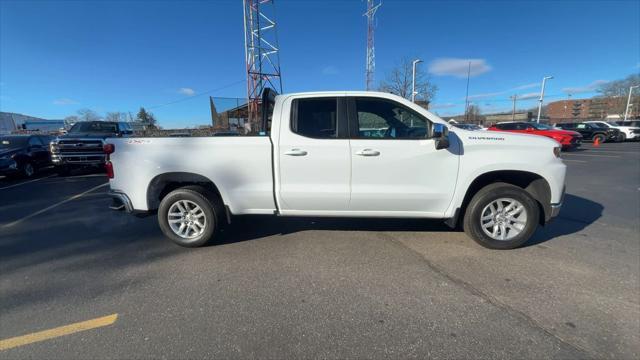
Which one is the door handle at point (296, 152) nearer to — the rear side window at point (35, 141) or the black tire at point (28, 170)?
the black tire at point (28, 170)

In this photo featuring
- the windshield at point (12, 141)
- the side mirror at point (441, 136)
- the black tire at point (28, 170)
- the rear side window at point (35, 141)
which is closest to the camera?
the side mirror at point (441, 136)

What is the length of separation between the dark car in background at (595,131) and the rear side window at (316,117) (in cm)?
2682

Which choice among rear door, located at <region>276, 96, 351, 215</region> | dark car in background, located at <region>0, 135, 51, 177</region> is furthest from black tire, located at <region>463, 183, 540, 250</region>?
dark car in background, located at <region>0, 135, 51, 177</region>

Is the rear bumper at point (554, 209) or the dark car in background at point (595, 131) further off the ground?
the dark car in background at point (595, 131)

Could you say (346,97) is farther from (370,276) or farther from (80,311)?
(80,311)

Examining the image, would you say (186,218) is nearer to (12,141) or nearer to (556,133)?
(12,141)

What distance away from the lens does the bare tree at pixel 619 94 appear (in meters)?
54.0

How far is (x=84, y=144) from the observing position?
9812 mm

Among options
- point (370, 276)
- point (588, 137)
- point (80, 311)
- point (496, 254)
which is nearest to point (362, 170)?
point (370, 276)

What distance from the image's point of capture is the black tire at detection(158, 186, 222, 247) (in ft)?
11.9

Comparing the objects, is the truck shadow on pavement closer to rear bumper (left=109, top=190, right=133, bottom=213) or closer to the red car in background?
rear bumper (left=109, top=190, right=133, bottom=213)

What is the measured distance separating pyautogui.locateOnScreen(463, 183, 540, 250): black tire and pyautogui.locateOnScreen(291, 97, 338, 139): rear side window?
196 centimetres

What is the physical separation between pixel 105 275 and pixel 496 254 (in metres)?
4.56

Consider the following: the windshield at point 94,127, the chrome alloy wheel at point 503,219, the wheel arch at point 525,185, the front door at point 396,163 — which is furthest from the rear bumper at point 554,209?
the windshield at point 94,127
